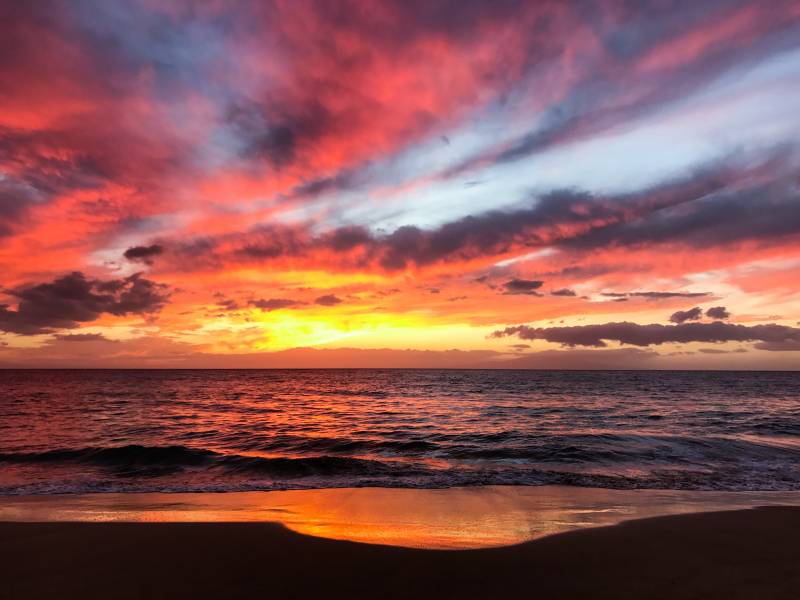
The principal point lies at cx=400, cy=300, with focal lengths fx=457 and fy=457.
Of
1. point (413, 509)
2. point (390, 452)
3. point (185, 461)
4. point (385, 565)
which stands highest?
point (385, 565)

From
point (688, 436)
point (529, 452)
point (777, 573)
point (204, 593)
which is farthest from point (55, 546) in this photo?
point (688, 436)

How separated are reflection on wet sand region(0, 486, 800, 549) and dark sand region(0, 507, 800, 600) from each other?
820 mm

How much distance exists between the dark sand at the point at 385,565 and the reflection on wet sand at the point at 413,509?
2.69 ft

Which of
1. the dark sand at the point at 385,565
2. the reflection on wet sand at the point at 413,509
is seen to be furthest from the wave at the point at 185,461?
the dark sand at the point at 385,565

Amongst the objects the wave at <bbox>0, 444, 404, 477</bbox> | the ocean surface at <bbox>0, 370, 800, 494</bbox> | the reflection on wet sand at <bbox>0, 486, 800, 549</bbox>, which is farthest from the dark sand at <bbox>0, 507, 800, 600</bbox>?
the wave at <bbox>0, 444, 404, 477</bbox>

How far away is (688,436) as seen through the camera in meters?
25.6

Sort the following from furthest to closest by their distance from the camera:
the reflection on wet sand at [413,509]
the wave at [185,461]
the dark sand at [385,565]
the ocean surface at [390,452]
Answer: the wave at [185,461] → the ocean surface at [390,452] → the reflection on wet sand at [413,509] → the dark sand at [385,565]

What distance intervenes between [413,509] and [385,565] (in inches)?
156

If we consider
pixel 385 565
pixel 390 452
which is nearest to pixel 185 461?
pixel 390 452

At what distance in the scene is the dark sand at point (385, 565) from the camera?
21.1 feet

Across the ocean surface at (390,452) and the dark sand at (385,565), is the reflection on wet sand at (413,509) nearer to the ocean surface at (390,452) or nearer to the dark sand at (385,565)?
the dark sand at (385,565)

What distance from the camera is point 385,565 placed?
7.27m

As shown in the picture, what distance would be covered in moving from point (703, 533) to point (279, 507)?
933 cm

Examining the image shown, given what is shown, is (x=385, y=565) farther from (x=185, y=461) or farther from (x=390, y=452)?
(x=185, y=461)
